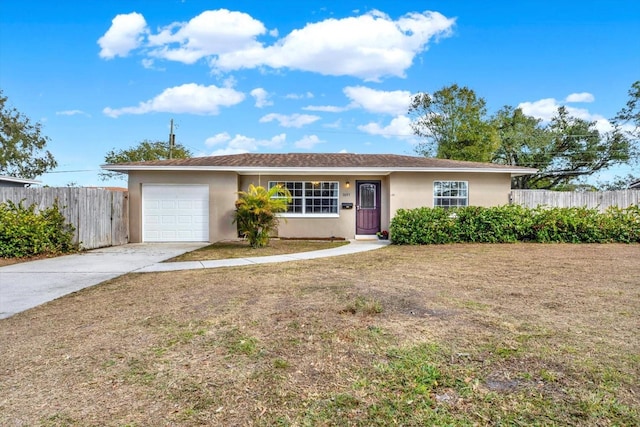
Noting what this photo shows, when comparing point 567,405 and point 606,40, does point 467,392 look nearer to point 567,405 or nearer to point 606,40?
point 567,405

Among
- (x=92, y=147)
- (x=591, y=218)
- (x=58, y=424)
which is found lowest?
(x=58, y=424)

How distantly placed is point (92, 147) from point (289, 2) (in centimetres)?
2235

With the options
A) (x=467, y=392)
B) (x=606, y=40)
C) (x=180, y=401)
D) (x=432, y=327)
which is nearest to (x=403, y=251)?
(x=432, y=327)

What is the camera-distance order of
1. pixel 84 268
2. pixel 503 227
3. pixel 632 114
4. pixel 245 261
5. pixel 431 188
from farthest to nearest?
pixel 632 114, pixel 431 188, pixel 503 227, pixel 245 261, pixel 84 268

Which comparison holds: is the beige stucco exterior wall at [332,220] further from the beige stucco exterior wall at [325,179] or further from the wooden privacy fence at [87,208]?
the wooden privacy fence at [87,208]

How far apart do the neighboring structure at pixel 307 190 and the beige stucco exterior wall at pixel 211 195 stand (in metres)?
0.03

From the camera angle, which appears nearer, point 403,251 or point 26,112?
point 403,251

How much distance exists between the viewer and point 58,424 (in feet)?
6.88

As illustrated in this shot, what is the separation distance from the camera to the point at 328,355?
3.03 m

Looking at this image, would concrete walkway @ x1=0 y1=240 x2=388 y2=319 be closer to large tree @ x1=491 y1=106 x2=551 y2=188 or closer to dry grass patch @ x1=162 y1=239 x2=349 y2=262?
dry grass patch @ x1=162 y1=239 x2=349 y2=262

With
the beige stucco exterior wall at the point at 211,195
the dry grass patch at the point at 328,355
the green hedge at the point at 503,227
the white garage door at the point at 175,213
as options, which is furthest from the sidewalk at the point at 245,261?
the white garage door at the point at 175,213

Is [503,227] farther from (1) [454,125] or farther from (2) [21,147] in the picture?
(2) [21,147]

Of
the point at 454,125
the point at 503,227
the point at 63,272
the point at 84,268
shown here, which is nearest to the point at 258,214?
the point at 84,268

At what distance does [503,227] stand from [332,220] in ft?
19.3
